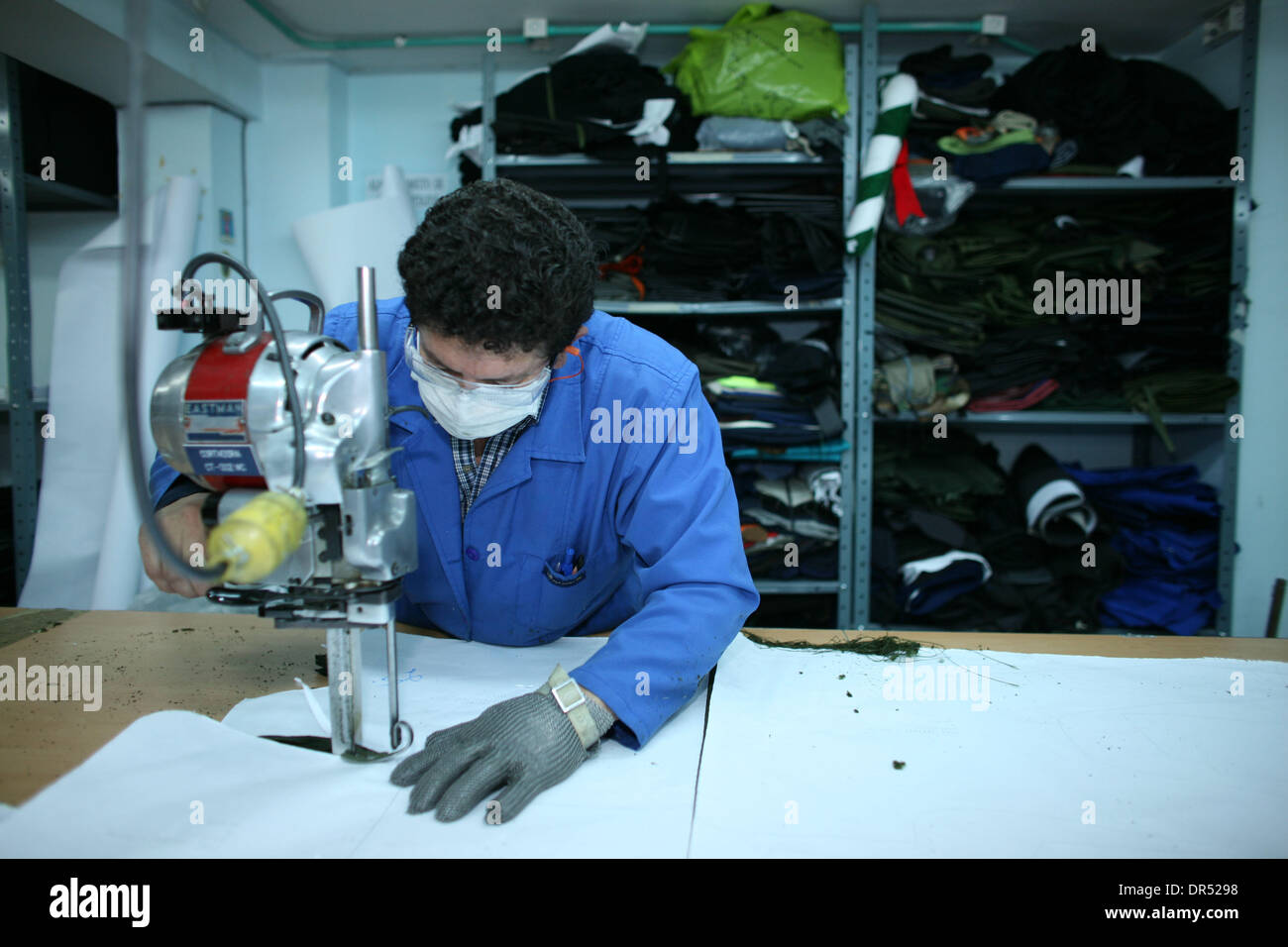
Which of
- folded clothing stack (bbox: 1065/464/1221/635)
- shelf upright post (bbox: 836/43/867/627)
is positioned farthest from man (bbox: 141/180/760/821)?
folded clothing stack (bbox: 1065/464/1221/635)

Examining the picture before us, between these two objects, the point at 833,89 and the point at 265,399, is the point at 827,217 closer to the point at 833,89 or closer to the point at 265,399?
the point at 833,89

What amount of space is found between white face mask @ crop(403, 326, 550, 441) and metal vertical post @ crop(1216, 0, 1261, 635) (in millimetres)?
2513

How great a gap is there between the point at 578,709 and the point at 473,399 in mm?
423

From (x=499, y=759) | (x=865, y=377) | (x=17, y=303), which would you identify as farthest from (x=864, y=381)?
(x=17, y=303)

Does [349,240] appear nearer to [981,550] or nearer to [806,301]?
[806,301]

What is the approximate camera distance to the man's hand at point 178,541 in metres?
0.99

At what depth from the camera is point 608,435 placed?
3.90 feet

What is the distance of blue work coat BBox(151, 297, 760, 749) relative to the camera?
109 cm

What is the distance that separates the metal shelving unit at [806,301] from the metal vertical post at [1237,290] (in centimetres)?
118

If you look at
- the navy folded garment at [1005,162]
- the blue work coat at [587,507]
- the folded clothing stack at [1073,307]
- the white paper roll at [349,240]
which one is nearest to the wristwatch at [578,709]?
the blue work coat at [587,507]

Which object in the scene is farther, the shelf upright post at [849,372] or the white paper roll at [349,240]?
the white paper roll at [349,240]

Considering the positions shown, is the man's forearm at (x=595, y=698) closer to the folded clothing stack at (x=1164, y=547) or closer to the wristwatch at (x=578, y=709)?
the wristwatch at (x=578, y=709)

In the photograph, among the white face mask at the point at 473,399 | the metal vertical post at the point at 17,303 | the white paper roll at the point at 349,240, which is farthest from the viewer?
the white paper roll at the point at 349,240
